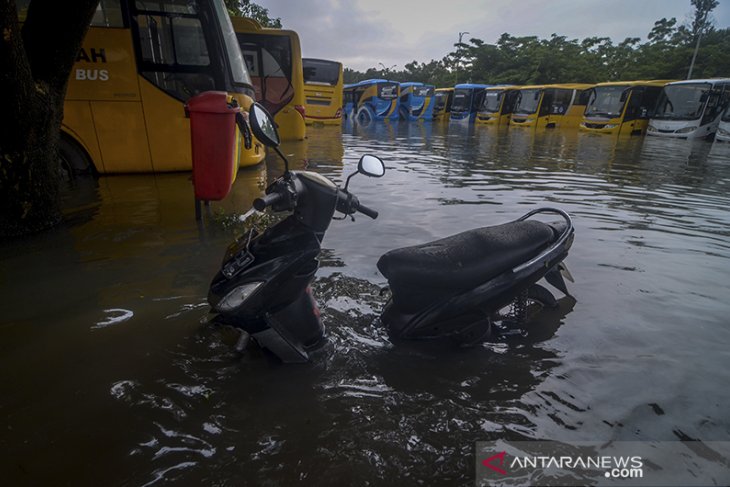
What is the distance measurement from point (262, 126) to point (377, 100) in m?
29.2

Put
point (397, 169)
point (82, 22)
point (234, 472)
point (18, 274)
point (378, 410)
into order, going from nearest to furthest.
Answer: point (234, 472), point (378, 410), point (18, 274), point (82, 22), point (397, 169)

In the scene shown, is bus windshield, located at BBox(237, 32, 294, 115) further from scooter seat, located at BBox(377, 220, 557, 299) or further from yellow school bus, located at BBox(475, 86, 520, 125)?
yellow school bus, located at BBox(475, 86, 520, 125)

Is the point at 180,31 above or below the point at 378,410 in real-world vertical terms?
above

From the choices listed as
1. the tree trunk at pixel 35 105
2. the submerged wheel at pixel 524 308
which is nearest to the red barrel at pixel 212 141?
the tree trunk at pixel 35 105

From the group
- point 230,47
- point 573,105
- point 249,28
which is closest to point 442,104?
→ point 573,105

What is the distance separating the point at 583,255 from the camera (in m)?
3.89

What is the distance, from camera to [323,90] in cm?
1938

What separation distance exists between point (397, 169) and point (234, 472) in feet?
24.4

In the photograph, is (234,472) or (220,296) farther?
(220,296)

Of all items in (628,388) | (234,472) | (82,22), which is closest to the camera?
(234,472)

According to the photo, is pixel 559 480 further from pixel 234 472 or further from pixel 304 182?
pixel 304 182

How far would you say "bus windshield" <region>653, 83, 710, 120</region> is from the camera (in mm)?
17594

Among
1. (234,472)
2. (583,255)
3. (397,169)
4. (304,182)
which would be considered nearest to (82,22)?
(304,182)

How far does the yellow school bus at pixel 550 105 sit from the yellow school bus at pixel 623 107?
268 centimetres
